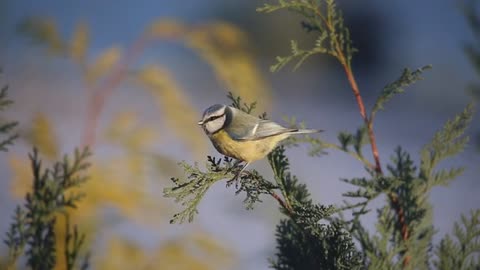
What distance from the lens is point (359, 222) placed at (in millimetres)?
481

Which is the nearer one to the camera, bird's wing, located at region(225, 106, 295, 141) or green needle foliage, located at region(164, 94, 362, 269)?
green needle foliage, located at region(164, 94, 362, 269)

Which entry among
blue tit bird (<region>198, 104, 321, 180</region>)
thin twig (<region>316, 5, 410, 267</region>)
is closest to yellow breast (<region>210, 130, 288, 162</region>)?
blue tit bird (<region>198, 104, 321, 180</region>)

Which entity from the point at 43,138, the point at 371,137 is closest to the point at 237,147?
the point at 371,137

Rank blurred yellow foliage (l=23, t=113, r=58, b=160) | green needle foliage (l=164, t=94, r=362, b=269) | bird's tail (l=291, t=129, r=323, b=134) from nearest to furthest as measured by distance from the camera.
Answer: green needle foliage (l=164, t=94, r=362, b=269) → bird's tail (l=291, t=129, r=323, b=134) → blurred yellow foliage (l=23, t=113, r=58, b=160)

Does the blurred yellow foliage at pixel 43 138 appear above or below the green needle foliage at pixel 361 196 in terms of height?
above

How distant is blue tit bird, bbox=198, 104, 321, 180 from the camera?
1.68 feet

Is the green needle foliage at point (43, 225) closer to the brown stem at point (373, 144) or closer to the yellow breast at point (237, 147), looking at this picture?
the yellow breast at point (237, 147)

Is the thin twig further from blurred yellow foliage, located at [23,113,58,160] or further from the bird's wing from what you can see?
blurred yellow foliage, located at [23,113,58,160]

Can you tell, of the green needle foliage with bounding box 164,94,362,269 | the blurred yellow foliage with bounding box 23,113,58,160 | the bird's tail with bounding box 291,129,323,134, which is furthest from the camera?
the blurred yellow foliage with bounding box 23,113,58,160

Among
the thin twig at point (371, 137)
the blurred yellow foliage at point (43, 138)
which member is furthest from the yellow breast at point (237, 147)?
the blurred yellow foliage at point (43, 138)

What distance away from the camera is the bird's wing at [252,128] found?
0.50m

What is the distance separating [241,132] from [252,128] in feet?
0.06

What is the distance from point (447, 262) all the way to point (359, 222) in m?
0.07

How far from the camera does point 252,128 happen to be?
51cm
